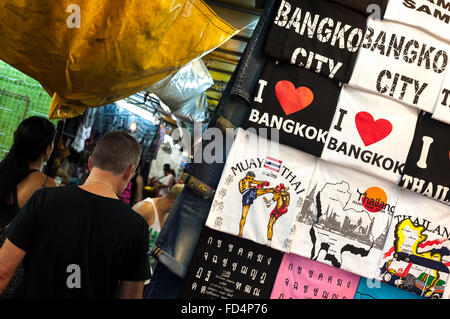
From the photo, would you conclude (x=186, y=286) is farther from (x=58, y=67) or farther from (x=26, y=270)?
(x=58, y=67)

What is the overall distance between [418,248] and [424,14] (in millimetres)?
1402

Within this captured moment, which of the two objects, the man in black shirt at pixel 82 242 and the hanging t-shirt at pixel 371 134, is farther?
the hanging t-shirt at pixel 371 134

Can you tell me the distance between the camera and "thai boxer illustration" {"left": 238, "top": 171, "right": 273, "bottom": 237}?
6.80 feet

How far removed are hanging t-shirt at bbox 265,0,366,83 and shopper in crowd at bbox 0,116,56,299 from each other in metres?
1.46

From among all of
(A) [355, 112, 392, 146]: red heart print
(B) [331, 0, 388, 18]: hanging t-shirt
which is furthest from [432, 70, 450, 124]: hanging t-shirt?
(B) [331, 0, 388, 18]: hanging t-shirt

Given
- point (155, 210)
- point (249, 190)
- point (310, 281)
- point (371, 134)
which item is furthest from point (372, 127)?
point (155, 210)

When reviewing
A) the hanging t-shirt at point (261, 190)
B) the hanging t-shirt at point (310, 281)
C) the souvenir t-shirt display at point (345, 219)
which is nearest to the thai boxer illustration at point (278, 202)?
the hanging t-shirt at point (261, 190)

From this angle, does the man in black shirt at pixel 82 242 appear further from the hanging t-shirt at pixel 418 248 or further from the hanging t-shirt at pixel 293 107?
the hanging t-shirt at pixel 418 248

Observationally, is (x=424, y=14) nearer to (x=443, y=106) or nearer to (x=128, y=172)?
(x=443, y=106)

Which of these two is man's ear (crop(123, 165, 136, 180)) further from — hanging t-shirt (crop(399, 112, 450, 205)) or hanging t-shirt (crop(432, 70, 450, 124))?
hanging t-shirt (crop(432, 70, 450, 124))

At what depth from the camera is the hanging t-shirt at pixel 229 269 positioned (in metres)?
2.06

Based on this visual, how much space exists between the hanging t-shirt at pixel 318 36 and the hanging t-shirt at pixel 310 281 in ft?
3.68
